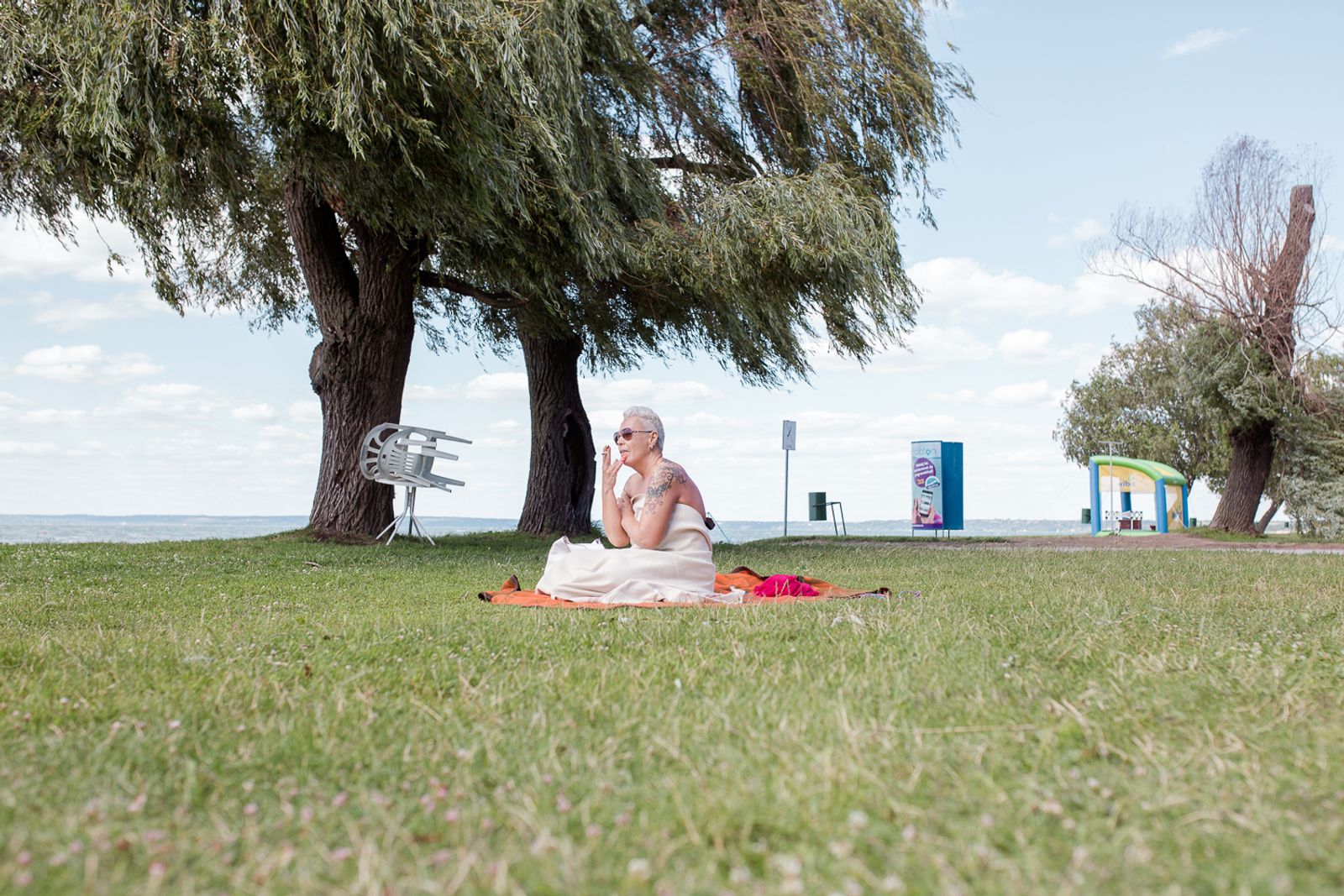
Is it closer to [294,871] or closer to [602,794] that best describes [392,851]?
[294,871]

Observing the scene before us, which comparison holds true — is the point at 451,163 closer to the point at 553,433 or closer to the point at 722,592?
the point at 722,592

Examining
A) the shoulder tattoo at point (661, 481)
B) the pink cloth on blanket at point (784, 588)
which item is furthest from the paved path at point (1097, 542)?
the shoulder tattoo at point (661, 481)

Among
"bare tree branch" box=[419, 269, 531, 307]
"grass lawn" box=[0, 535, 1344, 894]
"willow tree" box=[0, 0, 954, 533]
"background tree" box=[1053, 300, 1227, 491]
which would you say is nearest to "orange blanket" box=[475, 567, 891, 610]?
"grass lawn" box=[0, 535, 1344, 894]

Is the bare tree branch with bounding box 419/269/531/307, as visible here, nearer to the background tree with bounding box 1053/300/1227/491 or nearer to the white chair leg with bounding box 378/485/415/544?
the white chair leg with bounding box 378/485/415/544

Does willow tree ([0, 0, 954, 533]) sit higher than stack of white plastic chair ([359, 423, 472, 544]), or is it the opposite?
willow tree ([0, 0, 954, 533])

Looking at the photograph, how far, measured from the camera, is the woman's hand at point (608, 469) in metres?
7.34

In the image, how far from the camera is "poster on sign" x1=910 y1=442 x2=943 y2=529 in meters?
23.7

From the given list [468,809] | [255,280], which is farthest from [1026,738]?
[255,280]

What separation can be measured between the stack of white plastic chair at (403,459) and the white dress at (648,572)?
6.53m

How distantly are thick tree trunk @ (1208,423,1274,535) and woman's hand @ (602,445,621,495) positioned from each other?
21355 millimetres

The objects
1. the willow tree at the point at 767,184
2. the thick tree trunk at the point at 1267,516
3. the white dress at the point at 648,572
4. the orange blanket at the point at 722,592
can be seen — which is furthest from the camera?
the thick tree trunk at the point at 1267,516

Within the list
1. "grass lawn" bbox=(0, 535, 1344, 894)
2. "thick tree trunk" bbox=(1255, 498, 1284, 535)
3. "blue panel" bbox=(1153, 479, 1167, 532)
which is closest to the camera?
"grass lawn" bbox=(0, 535, 1344, 894)

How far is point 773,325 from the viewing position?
1431cm

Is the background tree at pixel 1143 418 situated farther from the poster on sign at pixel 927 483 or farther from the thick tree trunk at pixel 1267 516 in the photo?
the poster on sign at pixel 927 483
